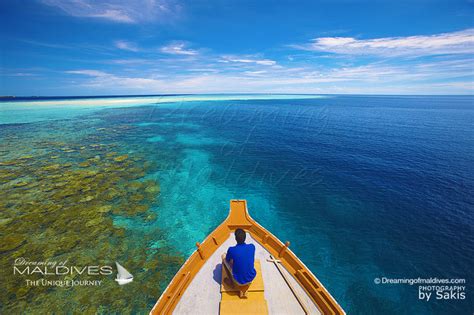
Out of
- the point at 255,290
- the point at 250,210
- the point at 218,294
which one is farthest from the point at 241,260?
the point at 250,210

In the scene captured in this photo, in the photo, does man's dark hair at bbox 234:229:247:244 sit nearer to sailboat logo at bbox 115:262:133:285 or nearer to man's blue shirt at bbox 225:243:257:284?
man's blue shirt at bbox 225:243:257:284

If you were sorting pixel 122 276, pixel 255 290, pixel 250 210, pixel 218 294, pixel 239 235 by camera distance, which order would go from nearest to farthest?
pixel 239 235
pixel 255 290
pixel 218 294
pixel 122 276
pixel 250 210

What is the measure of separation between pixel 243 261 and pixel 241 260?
3.3 inches

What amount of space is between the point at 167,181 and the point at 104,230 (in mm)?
10026

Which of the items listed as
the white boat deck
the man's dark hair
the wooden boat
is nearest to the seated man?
the man's dark hair

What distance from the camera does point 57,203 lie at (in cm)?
1994

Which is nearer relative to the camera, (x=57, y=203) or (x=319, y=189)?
(x=57, y=203)

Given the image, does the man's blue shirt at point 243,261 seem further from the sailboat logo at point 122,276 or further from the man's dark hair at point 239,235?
the sailboat logo at point 122,276

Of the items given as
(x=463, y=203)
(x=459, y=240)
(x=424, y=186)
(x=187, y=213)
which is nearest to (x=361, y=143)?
(x=424, y=186)

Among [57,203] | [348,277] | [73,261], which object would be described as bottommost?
[348,277]

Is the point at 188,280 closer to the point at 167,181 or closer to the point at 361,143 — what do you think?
the point at 167,181

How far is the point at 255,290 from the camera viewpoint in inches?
304

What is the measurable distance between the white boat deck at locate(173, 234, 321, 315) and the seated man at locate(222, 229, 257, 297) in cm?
148

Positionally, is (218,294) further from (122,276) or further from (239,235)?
(122,276)
